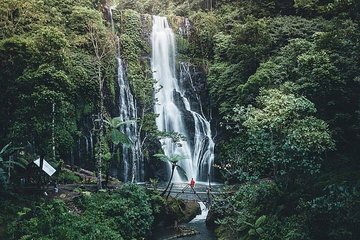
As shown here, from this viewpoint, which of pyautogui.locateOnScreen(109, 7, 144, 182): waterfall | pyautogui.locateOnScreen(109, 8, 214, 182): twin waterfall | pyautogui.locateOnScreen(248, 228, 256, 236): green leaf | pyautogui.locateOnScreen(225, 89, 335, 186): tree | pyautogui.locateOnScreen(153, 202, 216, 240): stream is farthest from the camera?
pyautogui.locateOnScreen(109, 8, 214, 182): twin waterfall

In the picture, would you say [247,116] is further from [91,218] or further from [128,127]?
[128,127]

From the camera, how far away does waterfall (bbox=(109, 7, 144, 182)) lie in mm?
25062

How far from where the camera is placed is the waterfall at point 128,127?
25.1 metres

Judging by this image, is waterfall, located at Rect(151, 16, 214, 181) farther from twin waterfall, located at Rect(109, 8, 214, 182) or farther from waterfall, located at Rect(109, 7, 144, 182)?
waterfall, located at Rect(109, 7, 144, 182)

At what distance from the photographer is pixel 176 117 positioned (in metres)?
28.5

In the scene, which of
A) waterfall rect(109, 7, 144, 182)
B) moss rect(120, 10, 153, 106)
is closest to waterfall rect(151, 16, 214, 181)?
moss rect(120, 10, 153, 106)

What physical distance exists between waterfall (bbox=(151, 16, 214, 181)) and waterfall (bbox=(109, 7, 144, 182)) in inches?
76.3

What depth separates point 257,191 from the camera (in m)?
16.0

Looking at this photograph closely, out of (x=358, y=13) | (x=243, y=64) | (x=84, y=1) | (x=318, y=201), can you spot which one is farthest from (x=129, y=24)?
(x=318, y=201)

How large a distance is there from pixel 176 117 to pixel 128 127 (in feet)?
13.4

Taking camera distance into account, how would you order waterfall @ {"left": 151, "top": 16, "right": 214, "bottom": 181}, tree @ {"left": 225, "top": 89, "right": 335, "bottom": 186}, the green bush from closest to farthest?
1. the green bush
2. tree @ {"left": 225, "top": 89, "right": 335, "bottom": 186}
3. waterfall @ {"left": 151, "top": 16, "right": 214, "bottom": 181}

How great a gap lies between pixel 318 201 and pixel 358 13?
7204 mm

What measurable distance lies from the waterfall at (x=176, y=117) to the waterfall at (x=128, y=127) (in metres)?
1.94

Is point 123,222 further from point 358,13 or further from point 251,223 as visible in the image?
point 358,13
